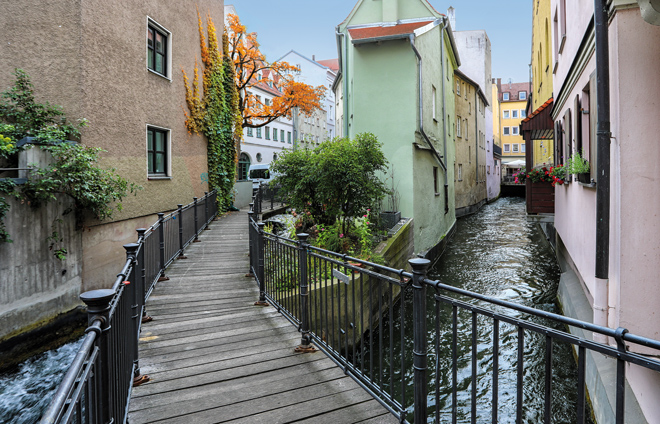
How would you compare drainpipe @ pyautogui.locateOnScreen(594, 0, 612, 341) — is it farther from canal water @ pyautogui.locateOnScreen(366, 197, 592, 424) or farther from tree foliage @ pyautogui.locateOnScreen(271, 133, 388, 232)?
tree foliage @ pyautogui.locateOnScreen(271, 133, 388, 232)

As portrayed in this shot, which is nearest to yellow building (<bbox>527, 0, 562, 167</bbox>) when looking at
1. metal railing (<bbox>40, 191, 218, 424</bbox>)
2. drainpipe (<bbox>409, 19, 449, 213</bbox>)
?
drainpipe (<bbox>409, 19, 449, 213</bbox>)

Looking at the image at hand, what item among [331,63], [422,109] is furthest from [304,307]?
[331,63]

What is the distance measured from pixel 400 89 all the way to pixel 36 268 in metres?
12.0

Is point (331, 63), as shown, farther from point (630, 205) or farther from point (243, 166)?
point (630, 205)

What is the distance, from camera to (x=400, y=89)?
14.7m

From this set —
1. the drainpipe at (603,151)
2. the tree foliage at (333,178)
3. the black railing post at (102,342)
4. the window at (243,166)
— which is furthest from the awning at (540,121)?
the window at (243,166)

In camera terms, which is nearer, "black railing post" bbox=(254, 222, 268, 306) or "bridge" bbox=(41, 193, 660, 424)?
"bridge" bbox=(41, 193, 660, 424)

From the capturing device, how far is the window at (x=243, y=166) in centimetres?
3594

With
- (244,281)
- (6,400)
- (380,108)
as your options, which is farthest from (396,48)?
(6,400)

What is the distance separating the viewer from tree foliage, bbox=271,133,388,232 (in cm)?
1074

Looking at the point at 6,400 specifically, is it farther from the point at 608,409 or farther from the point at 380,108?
the point at 380,108

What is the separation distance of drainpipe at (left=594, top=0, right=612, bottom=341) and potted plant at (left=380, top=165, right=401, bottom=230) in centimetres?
791

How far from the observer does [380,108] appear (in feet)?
49.3

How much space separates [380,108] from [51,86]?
32.8ft
